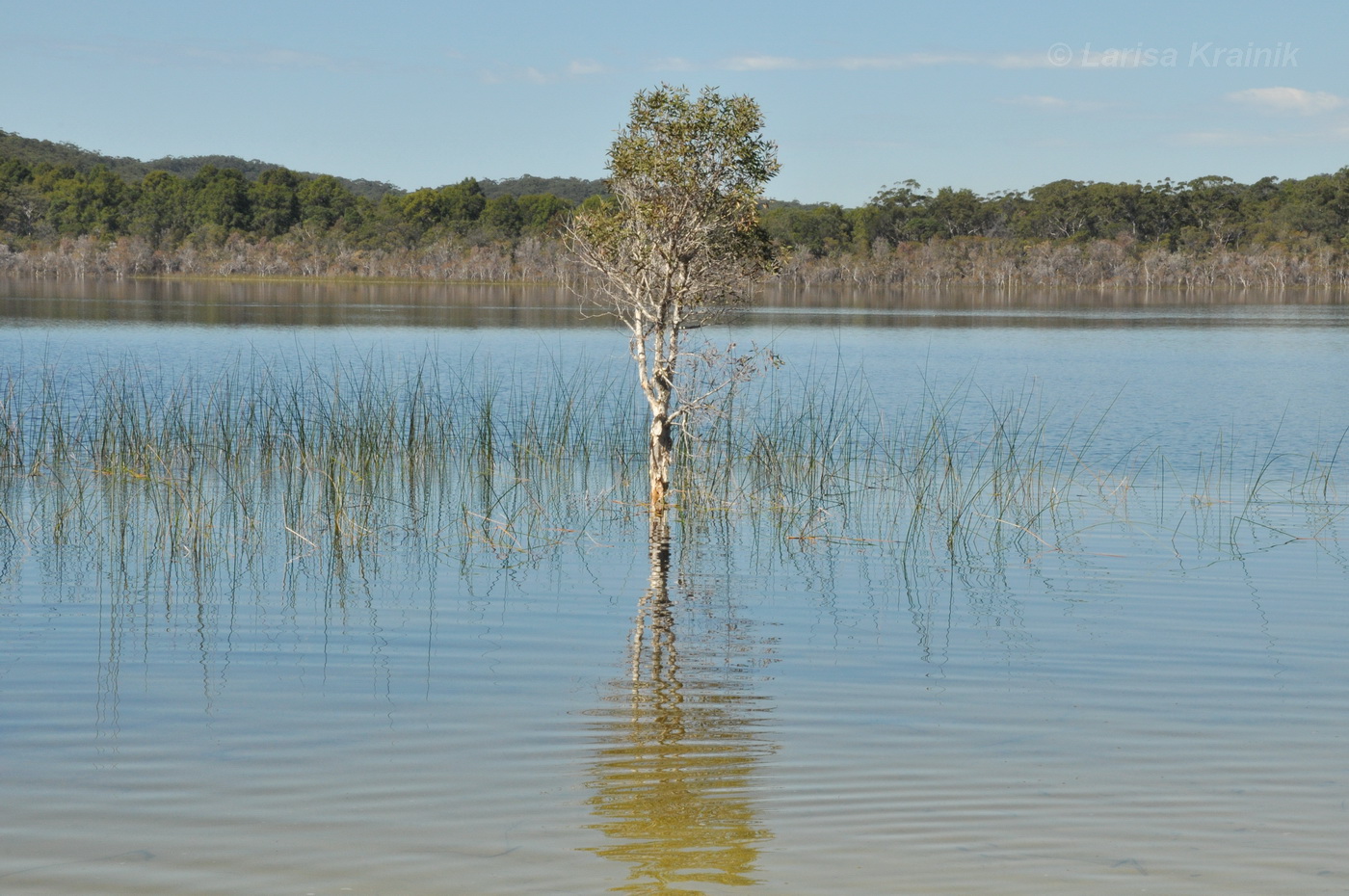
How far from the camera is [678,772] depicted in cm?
405

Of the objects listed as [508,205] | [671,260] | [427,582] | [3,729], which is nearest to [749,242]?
[671,260]

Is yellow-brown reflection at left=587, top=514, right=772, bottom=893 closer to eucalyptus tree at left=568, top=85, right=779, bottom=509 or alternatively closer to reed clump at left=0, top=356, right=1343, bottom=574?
reed clump at left=0, top=356, right=1343, bottom=574

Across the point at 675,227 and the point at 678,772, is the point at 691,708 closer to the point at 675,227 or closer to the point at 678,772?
the point at 678,772

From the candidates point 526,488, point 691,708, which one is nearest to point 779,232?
point 526,488

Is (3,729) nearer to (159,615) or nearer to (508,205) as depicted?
(159,615)

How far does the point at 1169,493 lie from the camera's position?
10.1 m

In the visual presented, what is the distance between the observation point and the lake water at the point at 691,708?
342cm

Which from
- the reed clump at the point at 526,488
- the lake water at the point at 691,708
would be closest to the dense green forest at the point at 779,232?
the reed clump at the point at 526,488

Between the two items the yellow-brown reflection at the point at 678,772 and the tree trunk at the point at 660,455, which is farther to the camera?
the tree trunk at the point at 660,455

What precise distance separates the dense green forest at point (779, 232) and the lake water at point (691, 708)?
67.5 meters

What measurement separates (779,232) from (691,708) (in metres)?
77.7

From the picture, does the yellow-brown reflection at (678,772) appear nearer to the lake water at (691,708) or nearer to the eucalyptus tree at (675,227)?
the lake water at (691,708)

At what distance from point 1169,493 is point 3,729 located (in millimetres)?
8571

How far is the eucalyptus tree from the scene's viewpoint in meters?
8.81
